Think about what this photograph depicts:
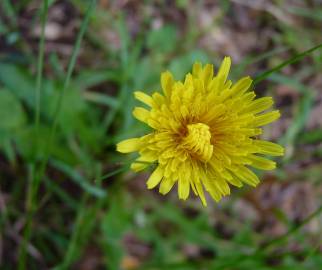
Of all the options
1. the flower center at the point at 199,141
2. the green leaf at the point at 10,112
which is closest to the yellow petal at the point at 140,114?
the flower center at the point at 199,141

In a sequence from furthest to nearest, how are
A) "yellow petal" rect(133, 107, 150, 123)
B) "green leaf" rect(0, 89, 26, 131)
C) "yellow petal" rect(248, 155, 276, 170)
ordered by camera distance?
1. "green leaf" rect(0, 89, 26, 131)
2. "yellow petal" rect(248, 155, 276, 170)
3. "yellow petal" rect(133, 107, 150, 123)

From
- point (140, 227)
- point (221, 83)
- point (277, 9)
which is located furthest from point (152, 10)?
point (221, 83)

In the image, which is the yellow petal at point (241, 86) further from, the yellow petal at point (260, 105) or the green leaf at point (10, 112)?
the green leaf at point (10, 112)

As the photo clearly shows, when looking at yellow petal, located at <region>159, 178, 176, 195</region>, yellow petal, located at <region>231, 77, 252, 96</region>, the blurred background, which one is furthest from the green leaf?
yellow petal, located at <region>231, 77, 252, 96</region>

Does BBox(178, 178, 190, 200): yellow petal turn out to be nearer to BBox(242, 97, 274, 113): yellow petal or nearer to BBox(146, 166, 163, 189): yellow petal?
BBox(146, 166, 163, 189): yellow petal

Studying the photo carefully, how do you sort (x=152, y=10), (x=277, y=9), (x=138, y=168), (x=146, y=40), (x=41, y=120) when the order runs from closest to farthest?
(x=138, y=168)
(x=41, y=120)
(x=146, y=40)
(x=152, y=10)
(x=277, y=9)

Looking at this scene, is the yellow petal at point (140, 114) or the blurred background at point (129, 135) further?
the blurred background at point (129, 135)

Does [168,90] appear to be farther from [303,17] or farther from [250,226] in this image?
[303,17]

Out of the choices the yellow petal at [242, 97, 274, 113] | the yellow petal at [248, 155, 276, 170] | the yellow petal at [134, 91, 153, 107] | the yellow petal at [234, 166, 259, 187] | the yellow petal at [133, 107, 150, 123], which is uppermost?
the yellow petal at [242, 97, 274, 113]
